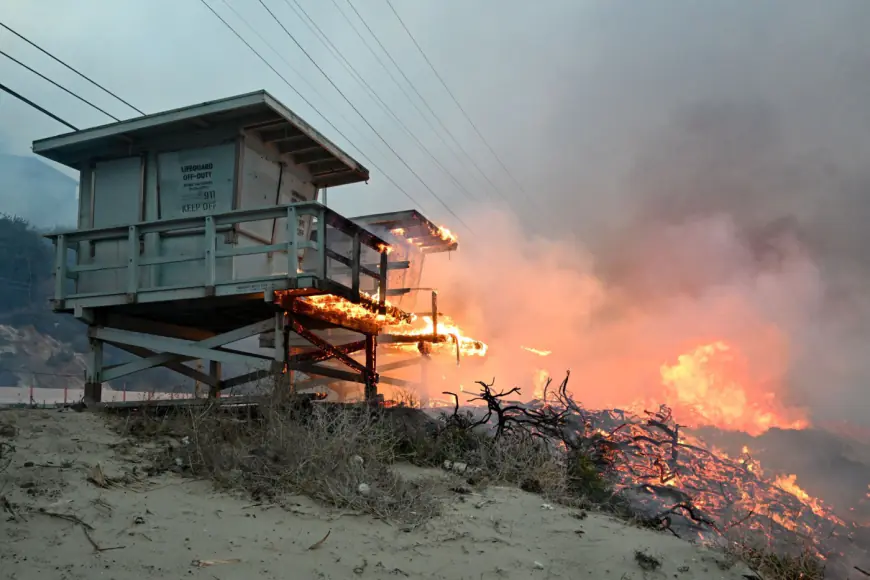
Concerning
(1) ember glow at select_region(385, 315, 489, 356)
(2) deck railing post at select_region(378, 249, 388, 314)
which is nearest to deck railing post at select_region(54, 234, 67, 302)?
(2) deck railing post at select_region(378, 249, 388, 314)

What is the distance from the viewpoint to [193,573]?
416 cm

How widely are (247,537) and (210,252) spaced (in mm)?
5577

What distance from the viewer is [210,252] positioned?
9406mm

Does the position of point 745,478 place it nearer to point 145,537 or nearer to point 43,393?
point 145,537

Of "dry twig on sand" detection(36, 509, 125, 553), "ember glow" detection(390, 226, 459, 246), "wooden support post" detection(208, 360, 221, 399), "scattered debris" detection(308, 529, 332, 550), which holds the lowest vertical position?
"scattered debris" detection(308, 529, 332, 550)

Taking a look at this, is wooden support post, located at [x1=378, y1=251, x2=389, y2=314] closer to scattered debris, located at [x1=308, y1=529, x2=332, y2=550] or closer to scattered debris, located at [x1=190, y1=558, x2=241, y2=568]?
scattered debris, located at [x1=308, y1=529, x2=332, y2=550]

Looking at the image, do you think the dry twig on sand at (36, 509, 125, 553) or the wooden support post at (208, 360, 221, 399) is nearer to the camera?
the dry twig on sand at (36, 509, 125, 553)

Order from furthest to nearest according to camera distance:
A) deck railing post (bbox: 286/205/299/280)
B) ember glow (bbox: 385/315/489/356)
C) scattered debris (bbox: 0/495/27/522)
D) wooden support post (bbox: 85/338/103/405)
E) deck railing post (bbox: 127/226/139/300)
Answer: ember glow (bbox: 385/315/489/356) < wooden support post (bbox: 85/338/103/405) < deck railing post (bbox: 127/226/139/300) < deck railing post (bbox: 286/205/299/280) < scattered debris (bbox: 0/495/27/522)

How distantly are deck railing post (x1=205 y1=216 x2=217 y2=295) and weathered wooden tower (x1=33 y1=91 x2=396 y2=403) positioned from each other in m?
0.02

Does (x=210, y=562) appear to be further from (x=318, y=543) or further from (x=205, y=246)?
(x=205, y=246)

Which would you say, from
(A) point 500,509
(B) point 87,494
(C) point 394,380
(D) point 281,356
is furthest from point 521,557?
(C) point 394,380

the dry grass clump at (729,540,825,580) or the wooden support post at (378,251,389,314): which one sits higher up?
the wooden support post at (378,251,389,314)

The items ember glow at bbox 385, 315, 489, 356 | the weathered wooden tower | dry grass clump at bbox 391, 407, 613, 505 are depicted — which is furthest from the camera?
ember glow at bbox 385, 315, 489, 356

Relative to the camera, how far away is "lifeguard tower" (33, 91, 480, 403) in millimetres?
9648
